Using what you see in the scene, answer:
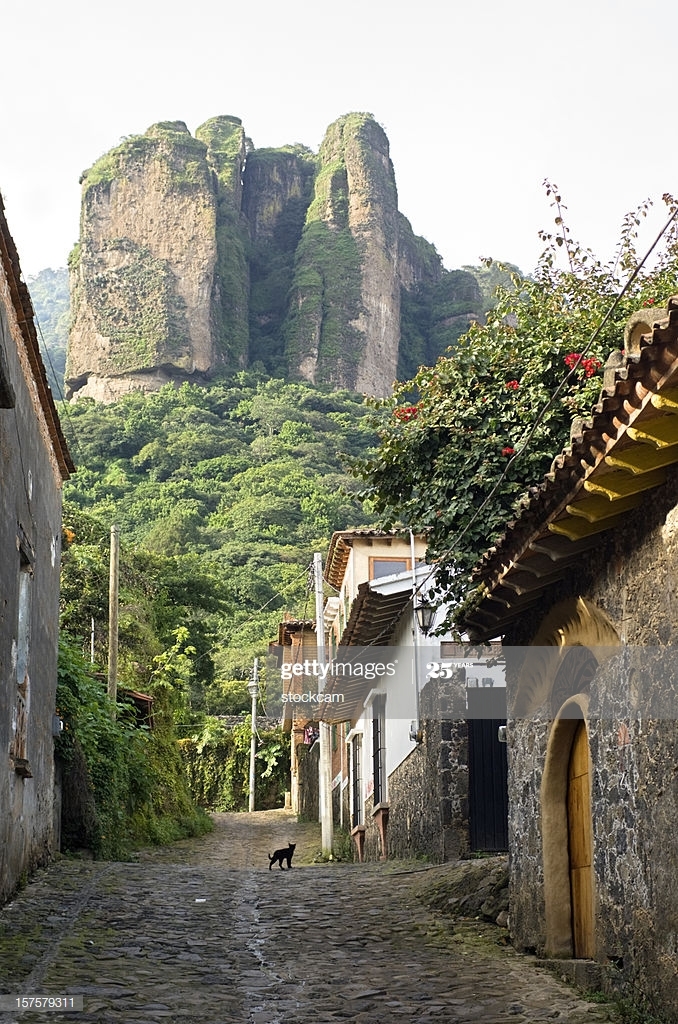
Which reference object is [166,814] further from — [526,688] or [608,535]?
[608,535]

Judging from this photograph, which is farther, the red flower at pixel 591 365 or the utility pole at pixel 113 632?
the utility pole at pixel 113 632

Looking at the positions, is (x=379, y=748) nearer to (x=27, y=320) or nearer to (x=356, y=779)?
(x=356, y=779)

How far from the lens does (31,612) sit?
40.2 feet

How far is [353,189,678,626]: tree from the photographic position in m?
10.4

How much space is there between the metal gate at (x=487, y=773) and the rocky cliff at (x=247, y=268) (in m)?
Result: 68.3

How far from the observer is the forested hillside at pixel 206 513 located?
3450 cm

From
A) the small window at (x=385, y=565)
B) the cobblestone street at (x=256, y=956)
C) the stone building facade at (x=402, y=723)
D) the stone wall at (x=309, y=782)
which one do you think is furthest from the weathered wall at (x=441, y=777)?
the stone wall at (x=309, y=782)

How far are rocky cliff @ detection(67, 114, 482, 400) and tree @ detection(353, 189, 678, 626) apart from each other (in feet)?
231

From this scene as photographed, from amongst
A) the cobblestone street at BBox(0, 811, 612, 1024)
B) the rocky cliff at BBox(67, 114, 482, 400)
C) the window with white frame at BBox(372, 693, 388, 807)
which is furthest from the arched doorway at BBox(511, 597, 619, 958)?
the rocky cliff at BBox(67, 114, 482, 400)

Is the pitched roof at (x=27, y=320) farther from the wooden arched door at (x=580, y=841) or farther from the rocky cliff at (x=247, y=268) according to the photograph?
the rocky cliff at (x=247, y=268)

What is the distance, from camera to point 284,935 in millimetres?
9680

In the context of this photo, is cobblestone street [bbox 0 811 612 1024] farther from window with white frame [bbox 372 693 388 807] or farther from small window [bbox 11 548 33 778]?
window with white frame [bbox 372 693 388 807]

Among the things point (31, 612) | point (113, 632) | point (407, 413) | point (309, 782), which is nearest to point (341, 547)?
point (113, 632)

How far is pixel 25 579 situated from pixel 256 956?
4.62m
